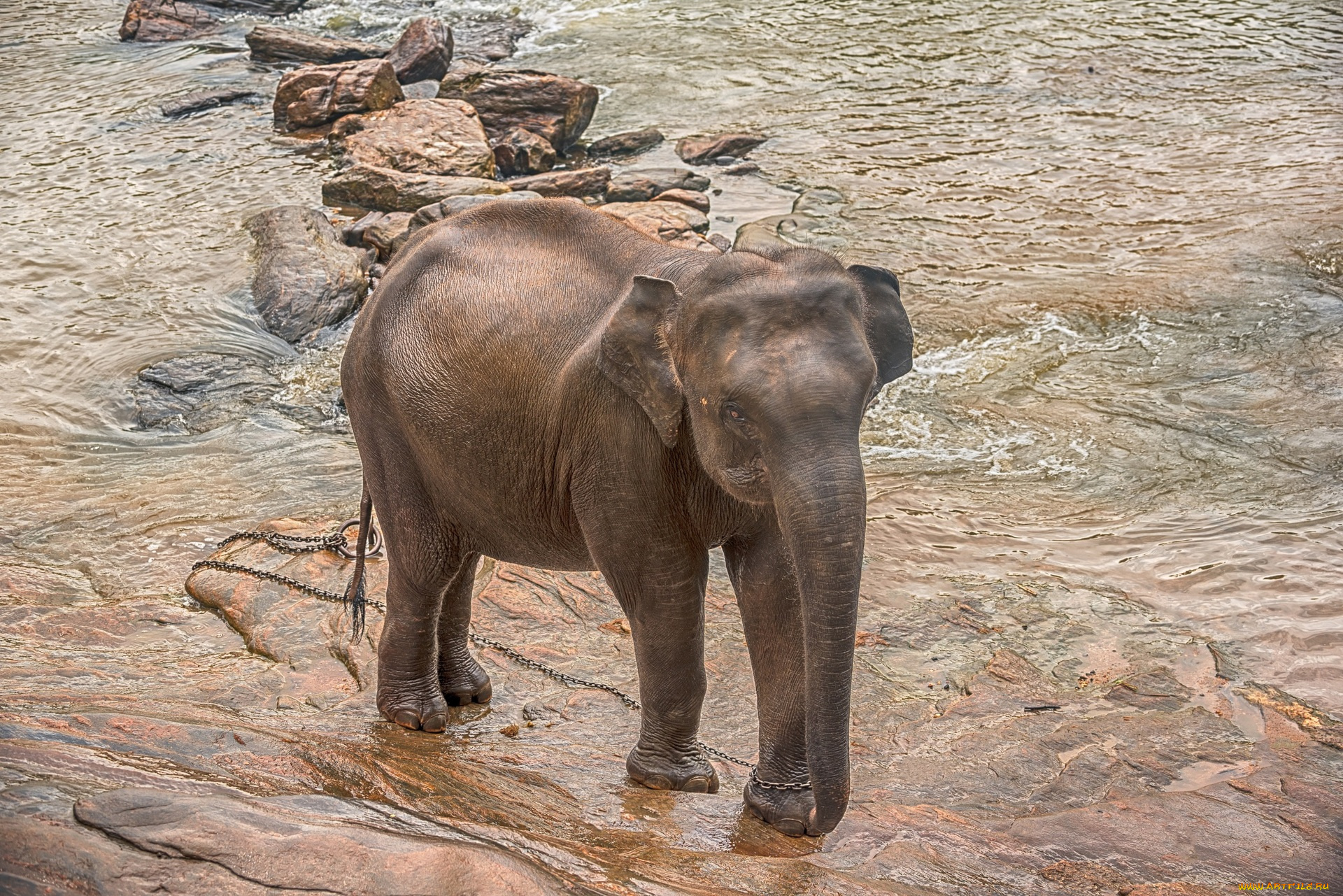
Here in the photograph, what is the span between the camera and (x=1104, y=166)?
1491cm

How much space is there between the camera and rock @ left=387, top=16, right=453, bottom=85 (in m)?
18.1

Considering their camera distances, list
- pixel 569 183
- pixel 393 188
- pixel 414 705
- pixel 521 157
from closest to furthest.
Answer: pixel 414 705
pixel 393 188
pixel 569 183
pixel 521 157

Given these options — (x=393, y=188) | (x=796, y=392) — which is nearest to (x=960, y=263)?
(x=393, y=188)

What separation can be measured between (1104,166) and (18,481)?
11.5m

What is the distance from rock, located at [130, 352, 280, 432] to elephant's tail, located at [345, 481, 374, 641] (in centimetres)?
431

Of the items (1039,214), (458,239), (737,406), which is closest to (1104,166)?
(1039,214)

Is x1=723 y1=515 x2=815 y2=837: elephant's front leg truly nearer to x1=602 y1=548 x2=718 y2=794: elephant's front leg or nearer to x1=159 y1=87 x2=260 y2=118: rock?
x1=602 y1=548 x2=718 y2=794: elephant's front leg

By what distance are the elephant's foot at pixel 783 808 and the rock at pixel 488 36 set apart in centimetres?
1743

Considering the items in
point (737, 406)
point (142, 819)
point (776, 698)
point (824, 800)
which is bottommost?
point (776, 698)

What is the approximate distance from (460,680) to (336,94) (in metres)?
12.6

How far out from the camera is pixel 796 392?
11.9ft

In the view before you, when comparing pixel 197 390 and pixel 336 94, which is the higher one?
pixel 336 94

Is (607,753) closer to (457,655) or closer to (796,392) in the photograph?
(457,655)

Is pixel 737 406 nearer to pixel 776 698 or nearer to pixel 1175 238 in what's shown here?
pixel 776 698
